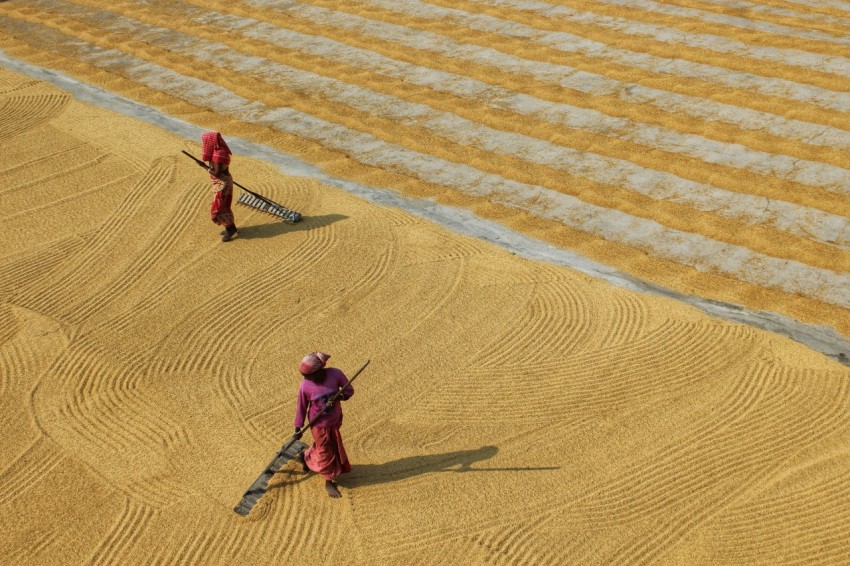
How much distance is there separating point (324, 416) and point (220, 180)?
505 cm

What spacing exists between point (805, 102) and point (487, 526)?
10729 millimetres

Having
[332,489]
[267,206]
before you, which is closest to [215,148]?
[267,206]

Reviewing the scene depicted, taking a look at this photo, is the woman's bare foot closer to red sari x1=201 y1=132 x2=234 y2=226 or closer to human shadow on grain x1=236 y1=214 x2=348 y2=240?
human shadow on grain x1=236 y1=214 x2=348 y2=240

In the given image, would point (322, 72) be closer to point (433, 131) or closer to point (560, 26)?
point (433, 131)

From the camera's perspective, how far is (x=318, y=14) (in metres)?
19.3

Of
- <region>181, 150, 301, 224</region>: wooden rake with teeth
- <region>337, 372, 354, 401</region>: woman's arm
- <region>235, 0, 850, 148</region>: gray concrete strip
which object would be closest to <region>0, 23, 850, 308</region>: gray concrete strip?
<region>181, 150, 301, 224</region>: wooden rake with teeth

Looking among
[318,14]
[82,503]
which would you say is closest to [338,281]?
[82,503]

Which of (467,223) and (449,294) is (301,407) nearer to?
(449,294)

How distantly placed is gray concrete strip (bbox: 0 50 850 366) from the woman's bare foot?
4.82 m

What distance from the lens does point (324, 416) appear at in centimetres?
702

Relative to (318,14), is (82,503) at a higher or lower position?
lower

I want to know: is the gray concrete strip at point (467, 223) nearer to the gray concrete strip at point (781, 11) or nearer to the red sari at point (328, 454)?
the red sari at point (328, 454)

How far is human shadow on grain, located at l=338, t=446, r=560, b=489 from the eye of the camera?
738 centimetres

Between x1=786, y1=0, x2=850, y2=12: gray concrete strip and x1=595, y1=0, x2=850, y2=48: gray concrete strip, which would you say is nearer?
x1=595, y1=0, x2=850, y2=48: gray concrete strip
